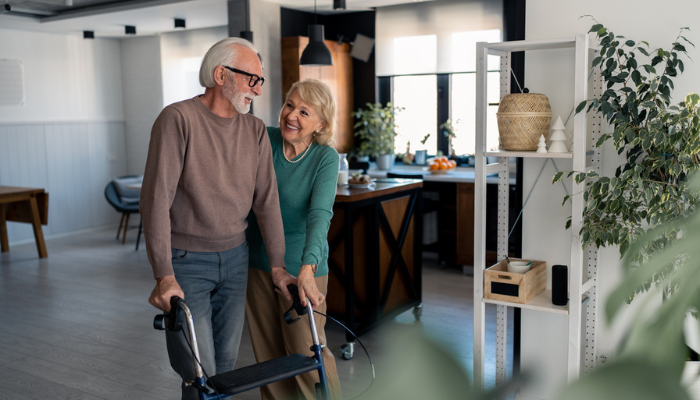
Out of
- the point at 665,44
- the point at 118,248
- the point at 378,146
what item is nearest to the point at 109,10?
the point at 118,248

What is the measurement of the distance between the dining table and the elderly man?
526cm

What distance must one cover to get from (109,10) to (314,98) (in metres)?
5.22

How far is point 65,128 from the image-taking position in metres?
8.03

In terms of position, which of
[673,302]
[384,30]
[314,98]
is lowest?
[673,302]

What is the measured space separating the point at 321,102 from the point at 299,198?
1.26 ft

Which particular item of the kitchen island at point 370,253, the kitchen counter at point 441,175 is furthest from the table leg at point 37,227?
the kitchen island at point 370,253

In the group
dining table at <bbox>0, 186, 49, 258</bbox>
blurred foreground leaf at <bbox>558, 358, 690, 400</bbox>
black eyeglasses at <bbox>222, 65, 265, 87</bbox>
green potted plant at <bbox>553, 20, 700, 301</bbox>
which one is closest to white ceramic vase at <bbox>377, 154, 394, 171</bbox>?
dining table at <bbox>0, 186, 49, 258</bbox>

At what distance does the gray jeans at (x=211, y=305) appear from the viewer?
82.1 inches

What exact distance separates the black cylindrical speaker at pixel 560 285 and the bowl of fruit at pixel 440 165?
3788 mm

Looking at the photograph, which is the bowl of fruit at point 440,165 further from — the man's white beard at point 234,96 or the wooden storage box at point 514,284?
the man's white beard at point 234,96

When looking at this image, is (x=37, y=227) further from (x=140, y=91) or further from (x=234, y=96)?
(x=234, y=96)

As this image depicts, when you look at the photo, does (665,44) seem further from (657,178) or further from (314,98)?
(314,98)

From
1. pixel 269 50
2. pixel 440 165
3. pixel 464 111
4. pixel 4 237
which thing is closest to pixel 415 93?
pixel 464 111

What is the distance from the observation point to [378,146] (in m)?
6.93
